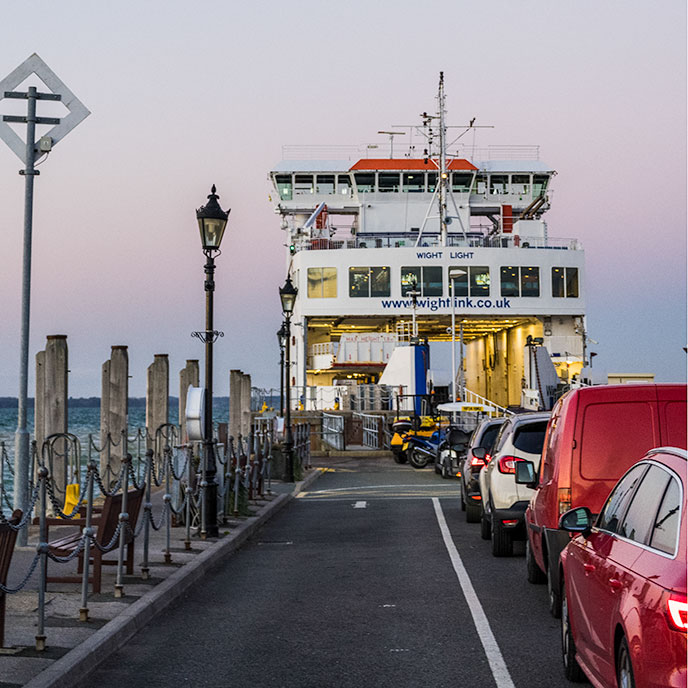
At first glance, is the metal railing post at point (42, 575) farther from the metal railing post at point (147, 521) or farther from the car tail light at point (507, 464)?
the car tail light at point (507, 464)

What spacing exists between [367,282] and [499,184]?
588 inches

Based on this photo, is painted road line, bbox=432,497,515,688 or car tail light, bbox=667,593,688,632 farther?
painted road line, bbox=432,497,515,688

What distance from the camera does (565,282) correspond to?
6303 cm

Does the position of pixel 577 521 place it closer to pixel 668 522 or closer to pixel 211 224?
pixel 668 522

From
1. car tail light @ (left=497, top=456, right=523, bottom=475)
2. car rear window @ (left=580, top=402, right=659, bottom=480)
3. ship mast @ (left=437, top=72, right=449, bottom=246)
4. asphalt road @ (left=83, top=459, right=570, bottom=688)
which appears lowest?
asphalt road @ (left=83, top=459, right=570, bottom=688)

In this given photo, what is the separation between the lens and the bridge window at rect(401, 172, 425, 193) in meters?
69.4

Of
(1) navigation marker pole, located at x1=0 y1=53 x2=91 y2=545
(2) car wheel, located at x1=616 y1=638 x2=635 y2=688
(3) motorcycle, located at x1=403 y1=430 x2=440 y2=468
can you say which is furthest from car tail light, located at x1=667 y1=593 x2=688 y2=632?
(3) motorcycle, located at x1=403 y1=430 x2=440 y2=468

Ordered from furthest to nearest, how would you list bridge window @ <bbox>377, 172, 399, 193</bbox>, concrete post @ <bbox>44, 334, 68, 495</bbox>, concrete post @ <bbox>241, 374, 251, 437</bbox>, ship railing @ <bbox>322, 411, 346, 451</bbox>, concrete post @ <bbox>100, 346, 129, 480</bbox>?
bridge window @ <bbox>377, 172, 399, 193</bbox>
ship railing @ <bbox>322, 411, 346, 451</bbox>
concrete post @ <bbox>241, 374, 251, 437</bbox>
concrete post @ <bbox>100, 346, 129, 480</bbox>
concrete post @ <bbox>44, 334, 68, 495</bbox>

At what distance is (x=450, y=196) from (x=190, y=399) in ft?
183

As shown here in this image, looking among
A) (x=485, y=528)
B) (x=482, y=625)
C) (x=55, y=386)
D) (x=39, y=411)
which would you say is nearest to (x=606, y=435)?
(x=482, y=625)

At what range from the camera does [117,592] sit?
364 inches

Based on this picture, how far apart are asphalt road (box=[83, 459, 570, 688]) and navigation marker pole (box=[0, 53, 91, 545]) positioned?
287 cm

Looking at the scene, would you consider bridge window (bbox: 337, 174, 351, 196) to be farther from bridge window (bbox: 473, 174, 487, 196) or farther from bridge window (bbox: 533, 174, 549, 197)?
bridge window (bbox: 533, 174, 549, 197)

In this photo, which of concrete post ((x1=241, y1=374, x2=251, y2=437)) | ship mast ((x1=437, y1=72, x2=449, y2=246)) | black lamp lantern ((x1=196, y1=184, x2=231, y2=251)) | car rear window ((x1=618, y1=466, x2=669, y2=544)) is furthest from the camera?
ship mast ((x1=437, y1=72, x2=449, y2=246))
